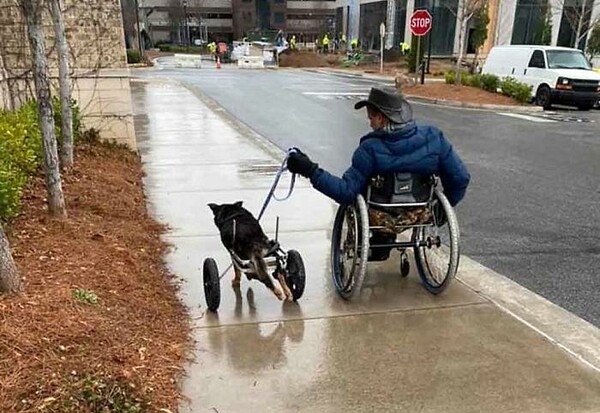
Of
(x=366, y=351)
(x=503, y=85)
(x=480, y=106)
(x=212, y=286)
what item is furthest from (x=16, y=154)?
(x=503, y=85)

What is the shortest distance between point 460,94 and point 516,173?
11842 mm

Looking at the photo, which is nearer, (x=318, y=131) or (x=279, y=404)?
(x=279, y=404)

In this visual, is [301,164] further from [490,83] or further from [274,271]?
[490,83]

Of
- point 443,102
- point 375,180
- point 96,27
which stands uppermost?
point 96,27

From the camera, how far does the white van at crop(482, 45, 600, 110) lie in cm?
1755

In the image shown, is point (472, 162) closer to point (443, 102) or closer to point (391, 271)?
point (391, 271)

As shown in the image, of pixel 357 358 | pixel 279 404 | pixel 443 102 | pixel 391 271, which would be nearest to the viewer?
pixel 279 404

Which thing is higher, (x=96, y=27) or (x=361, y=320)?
(x=96, y=27)

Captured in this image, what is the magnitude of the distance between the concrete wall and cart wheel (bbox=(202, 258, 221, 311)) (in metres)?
5.50

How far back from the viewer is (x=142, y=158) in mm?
8688

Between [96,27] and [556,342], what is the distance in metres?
7.53

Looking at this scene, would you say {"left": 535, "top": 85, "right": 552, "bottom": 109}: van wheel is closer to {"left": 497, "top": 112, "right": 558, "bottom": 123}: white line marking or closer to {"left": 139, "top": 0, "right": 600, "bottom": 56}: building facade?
{"left": 497, "top": 112, "right": 558, "bottom": 123}: white line marking

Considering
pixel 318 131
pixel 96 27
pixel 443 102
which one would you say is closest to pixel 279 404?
pixel 96 27

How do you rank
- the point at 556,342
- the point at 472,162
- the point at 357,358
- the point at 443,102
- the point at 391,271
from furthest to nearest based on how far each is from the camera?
1. the point at 443,102
2. the point at 472,162
3. the point at 391,271
4. the point at 556,342
5. the point at 357,358
